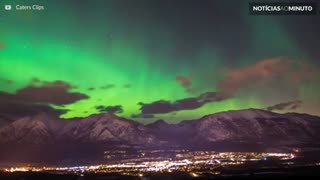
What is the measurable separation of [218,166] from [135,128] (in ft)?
→ 3.52

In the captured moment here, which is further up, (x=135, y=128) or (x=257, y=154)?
(x=135, y=128)

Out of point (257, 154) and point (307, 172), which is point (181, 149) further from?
point (307, 172)

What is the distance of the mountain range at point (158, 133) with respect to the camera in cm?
630

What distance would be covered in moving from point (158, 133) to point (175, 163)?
402 mm

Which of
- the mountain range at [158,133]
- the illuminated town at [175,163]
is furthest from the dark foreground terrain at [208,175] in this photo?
the mountain range at [158,133]

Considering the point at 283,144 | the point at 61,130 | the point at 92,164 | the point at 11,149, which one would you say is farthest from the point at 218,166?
the point at 11,149

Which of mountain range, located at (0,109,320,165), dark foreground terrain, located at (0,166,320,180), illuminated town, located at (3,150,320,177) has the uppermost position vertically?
mountain range, located at (0,109,320,165)

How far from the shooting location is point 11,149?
20.6 ft

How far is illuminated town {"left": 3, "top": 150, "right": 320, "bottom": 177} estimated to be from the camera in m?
6.28
